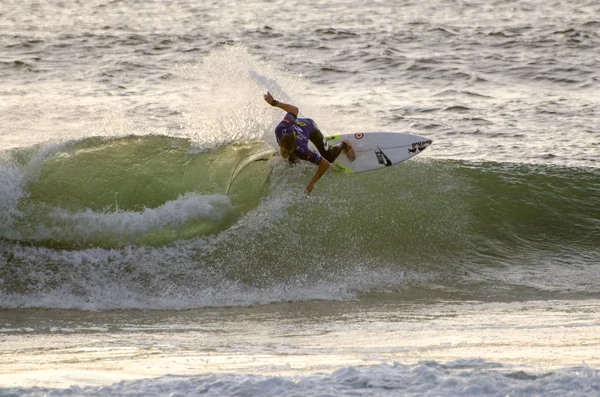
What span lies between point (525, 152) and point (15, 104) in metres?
10.1

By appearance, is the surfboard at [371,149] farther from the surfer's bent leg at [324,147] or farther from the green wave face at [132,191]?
the green wave face at [132,191]

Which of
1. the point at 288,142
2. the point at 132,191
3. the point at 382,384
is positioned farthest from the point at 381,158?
the point at 382,384

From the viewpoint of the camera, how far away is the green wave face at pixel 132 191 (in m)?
9.73

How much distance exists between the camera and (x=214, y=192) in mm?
10469

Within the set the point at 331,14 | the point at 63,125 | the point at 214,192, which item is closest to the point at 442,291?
the point at 214,192

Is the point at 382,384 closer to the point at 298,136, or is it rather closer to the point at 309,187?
the point at 309,187

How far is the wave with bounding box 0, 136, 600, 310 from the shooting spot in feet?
29.0

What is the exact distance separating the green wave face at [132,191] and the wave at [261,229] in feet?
0.07

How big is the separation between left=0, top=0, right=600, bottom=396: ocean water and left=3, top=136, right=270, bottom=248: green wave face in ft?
0.09

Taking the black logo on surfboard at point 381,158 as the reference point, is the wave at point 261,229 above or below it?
below

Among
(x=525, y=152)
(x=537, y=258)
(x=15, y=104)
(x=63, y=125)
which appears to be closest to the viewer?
(x=537, y=258)

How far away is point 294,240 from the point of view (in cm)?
953

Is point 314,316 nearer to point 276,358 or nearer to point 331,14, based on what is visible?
→ point 276,358

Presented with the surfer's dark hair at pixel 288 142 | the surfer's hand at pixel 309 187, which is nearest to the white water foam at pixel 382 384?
the surfer's dark hair at pixel 288 142
